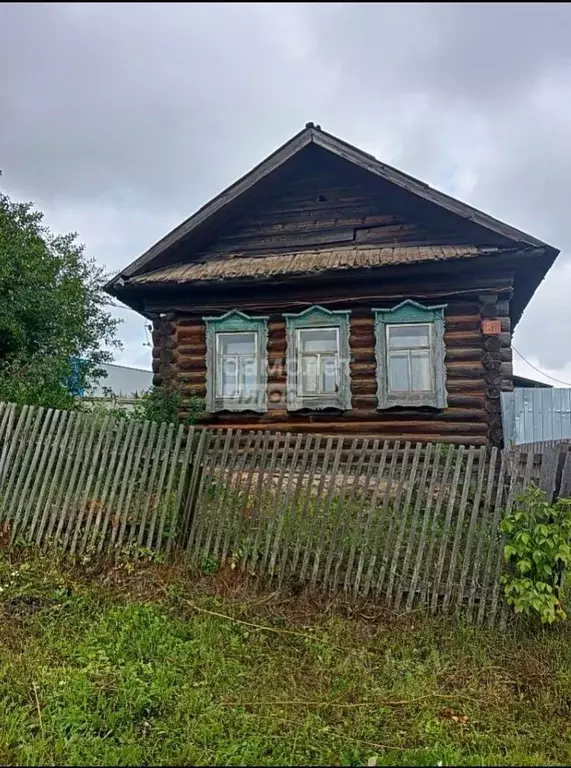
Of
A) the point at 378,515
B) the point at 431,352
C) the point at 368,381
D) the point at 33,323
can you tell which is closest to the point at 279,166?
the point at 368,381

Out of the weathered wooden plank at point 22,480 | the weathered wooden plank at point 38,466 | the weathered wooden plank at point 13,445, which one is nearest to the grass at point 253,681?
the weathered wooden plank at point 38,466

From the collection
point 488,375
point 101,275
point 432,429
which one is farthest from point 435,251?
point 101,275

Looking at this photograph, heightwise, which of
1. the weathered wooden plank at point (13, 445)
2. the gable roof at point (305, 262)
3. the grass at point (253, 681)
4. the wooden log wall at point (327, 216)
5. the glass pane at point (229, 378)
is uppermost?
the wooden log wall at point (327, 216)

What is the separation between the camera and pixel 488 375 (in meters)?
8.55

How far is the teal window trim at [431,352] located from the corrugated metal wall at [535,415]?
106 centimetres

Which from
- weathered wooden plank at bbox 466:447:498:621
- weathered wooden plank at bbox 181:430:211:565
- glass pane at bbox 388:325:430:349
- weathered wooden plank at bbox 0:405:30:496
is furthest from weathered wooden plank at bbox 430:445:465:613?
weathered wooden plank at bbox 0:405:30:496

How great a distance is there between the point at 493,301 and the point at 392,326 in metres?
1.62

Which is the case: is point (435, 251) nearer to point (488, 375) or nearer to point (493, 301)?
point (493, 301)

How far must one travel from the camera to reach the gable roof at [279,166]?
28.8ft

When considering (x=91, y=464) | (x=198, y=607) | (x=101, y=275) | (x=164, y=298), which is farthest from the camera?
(x=101, y=275)

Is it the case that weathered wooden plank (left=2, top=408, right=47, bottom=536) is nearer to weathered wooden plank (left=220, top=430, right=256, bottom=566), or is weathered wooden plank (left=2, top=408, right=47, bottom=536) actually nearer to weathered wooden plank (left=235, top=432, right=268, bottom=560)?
weathered wooden plank (left=220, top=430, right=256, bottom=566)

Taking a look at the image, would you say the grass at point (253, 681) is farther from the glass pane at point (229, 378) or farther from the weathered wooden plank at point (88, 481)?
the glass pane at point (229, 378)

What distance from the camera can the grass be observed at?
3111 millimetres

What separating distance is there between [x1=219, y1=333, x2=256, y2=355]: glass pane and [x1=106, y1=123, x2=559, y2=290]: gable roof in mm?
1996
